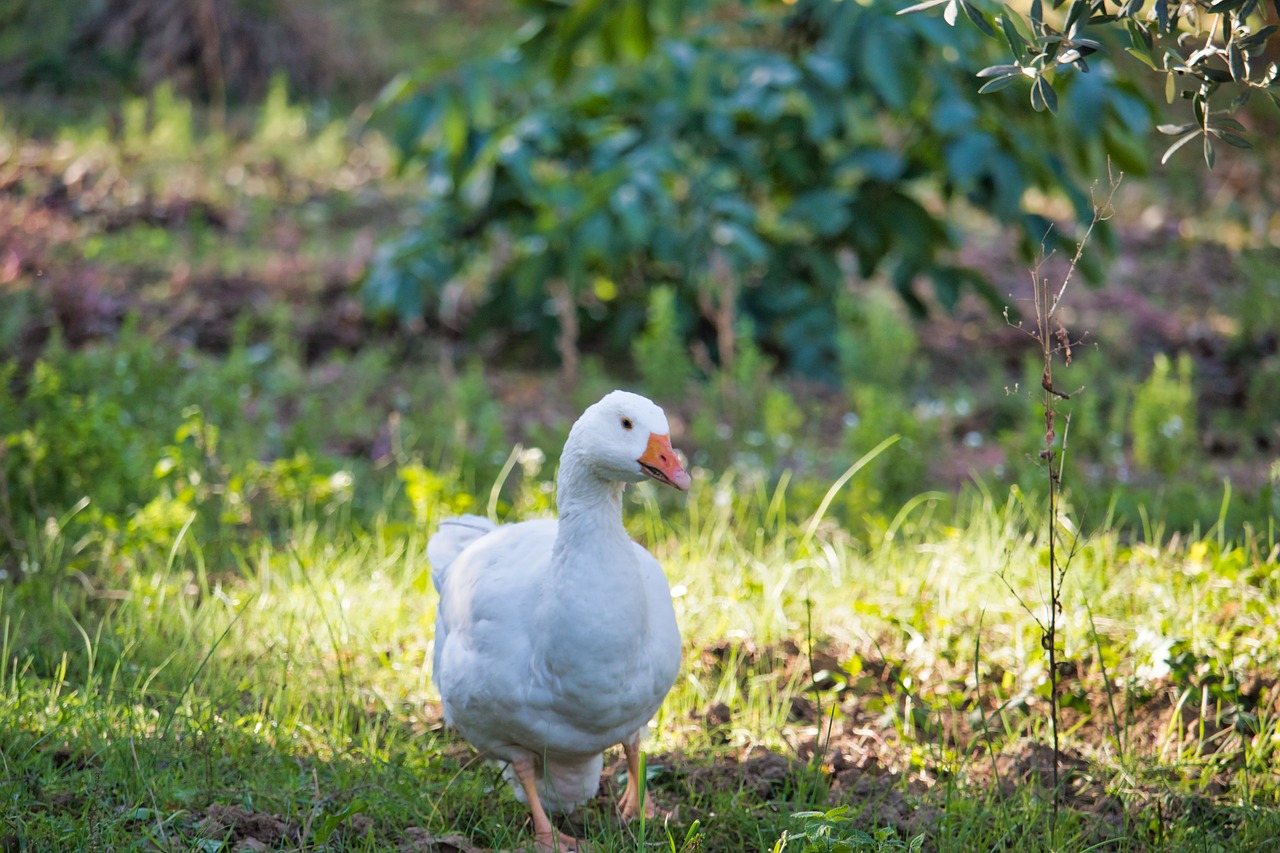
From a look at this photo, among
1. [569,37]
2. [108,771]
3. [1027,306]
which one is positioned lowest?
[1027,306]

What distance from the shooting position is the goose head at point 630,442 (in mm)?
2408

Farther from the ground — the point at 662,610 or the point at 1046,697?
the point at 662,610

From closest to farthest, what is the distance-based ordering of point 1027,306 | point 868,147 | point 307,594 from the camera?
point 307,594 → point 868,147 → point 1027,306

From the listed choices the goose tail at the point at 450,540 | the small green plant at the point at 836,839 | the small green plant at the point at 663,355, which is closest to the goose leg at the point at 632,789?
the small green plant at the point at 836,839

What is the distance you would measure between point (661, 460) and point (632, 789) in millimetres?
892

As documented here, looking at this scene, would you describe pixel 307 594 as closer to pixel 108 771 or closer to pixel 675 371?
pixel 108 771

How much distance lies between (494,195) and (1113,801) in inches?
155

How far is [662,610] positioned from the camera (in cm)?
267

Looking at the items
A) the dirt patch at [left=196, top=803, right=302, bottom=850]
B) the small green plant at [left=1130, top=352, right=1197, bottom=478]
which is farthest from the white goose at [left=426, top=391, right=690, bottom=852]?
the small green plant at [left=1130, top=352, right=1197, bottom=478]

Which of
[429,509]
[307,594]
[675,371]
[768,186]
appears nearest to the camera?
[307,594]

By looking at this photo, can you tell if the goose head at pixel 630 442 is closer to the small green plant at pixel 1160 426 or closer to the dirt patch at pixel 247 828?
the dirt patch at pixel 247 828

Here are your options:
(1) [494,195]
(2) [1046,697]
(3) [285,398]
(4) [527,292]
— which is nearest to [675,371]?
(4) [527,292]

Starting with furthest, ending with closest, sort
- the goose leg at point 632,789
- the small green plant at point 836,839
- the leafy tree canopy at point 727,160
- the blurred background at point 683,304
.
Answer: the leafy tree canopy at point 727,160 < the blurred background at point 683,304 < the goose leg at point 632,789 < the small green plant at point 836,839

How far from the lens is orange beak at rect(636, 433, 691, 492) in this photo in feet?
7.86
